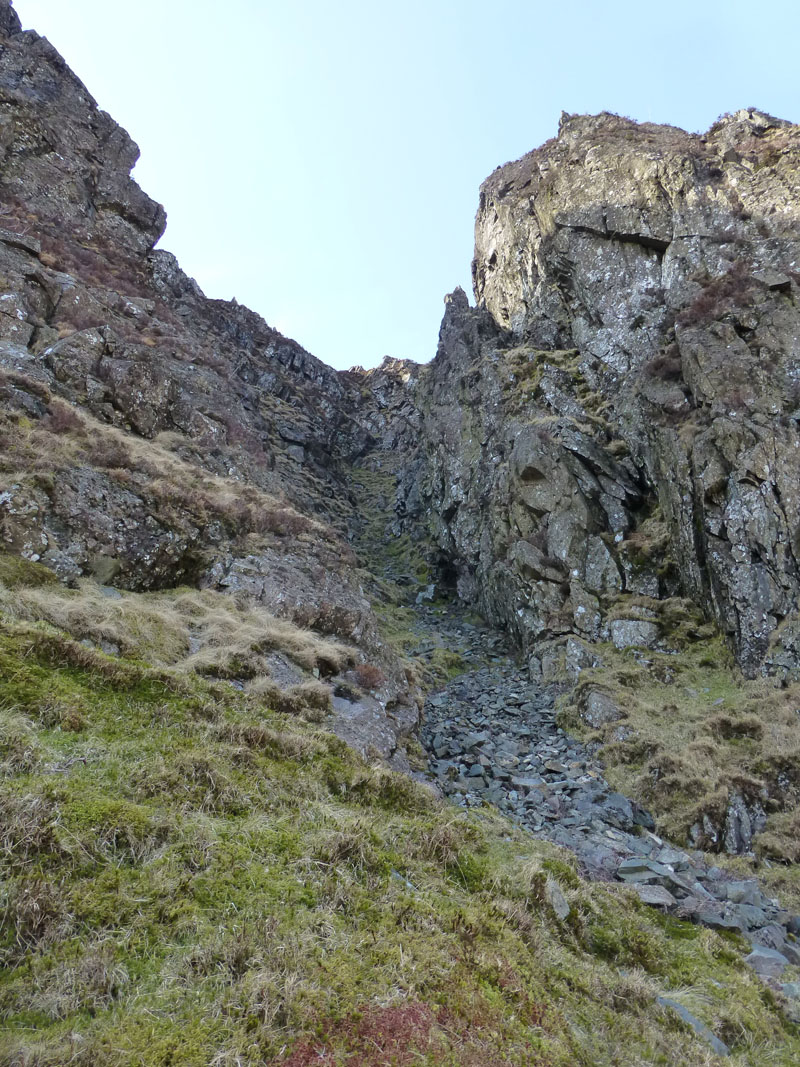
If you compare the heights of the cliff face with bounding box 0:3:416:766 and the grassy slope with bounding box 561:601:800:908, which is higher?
the cliff face with bounding box 0:3:416:766

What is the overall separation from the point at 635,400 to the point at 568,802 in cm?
2273

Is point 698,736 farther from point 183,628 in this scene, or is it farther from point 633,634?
point 183,628

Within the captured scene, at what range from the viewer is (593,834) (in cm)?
1332

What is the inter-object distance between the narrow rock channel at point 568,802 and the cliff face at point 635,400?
633 centimetres

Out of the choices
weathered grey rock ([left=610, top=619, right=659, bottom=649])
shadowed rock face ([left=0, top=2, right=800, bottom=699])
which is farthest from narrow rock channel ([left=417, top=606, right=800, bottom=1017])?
shadowed rock face ([left=0, top=2, right=800, bottom=699])

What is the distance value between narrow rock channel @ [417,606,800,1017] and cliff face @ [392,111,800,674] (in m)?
6.33

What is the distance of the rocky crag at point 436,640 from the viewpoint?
4793 millimetres

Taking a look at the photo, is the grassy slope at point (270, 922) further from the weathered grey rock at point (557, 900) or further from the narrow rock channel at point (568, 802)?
the narrow rock channel at point (568, 802)

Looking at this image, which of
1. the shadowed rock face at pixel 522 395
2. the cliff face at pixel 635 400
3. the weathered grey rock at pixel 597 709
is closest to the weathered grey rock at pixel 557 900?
the shadowed rock face at pixel 522 395

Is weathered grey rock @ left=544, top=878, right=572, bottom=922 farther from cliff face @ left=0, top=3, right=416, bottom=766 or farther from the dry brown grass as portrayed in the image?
the dry brown grass

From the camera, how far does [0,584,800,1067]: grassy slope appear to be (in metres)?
3.96

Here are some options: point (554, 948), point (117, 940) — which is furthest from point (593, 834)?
point (117, 940)

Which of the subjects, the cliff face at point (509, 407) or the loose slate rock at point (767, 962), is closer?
the loose slate rock at point (767, 962)

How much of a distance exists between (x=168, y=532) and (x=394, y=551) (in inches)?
1327
